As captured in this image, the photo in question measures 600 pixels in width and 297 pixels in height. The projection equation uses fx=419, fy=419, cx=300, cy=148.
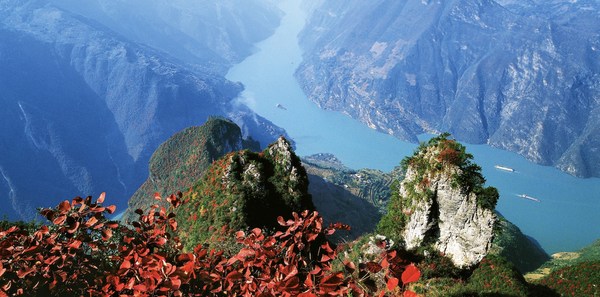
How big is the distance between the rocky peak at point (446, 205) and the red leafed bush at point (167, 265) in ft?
53.0

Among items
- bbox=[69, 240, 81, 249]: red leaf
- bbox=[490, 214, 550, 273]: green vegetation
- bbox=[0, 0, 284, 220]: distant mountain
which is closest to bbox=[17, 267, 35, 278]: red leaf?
bbox=[69, 240, 81, 249]: red leaf

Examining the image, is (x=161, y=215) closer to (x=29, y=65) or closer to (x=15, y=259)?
(x=15, y=259)

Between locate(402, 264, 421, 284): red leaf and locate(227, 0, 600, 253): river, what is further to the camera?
locate(227, 0, 600, 253): river

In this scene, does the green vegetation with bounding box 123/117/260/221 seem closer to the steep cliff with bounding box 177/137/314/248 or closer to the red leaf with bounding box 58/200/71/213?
the steep cliff with bounding box 177/137/314/248

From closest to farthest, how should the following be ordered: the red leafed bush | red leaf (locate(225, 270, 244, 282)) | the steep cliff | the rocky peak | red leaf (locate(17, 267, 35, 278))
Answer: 1. the red leafed bush
2. red leaf (locate(225, 270, 244, 282))
3. red leaf (locate(17, 267, 35, 278))
4. the rocky peak
5. the steep cliff

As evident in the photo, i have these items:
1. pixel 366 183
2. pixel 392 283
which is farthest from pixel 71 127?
pixel 392 283

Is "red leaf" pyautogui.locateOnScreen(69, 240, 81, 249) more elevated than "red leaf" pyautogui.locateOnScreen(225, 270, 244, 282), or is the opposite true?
"red leaf" pyautogui.locateOnScreen(69, 240, 81, 249)

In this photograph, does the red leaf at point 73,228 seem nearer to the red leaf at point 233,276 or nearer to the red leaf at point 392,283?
the red leaf at point 233,276

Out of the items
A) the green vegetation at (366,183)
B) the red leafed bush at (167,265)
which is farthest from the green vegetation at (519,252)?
the red leafed bush at (167,265)

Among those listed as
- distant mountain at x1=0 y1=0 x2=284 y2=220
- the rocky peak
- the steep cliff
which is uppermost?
distant mountain at x1=0 y1=0 x2=284 y2=220

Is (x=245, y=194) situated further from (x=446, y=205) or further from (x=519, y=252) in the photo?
(x=519, y=252)

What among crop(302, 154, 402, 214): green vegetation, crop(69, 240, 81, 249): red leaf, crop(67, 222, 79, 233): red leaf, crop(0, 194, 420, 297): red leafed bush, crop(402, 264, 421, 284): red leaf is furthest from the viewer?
crop(302, 154, 402, 214): green vegetation

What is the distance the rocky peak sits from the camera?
67.1 feet

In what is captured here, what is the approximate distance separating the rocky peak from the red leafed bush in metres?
16.2
